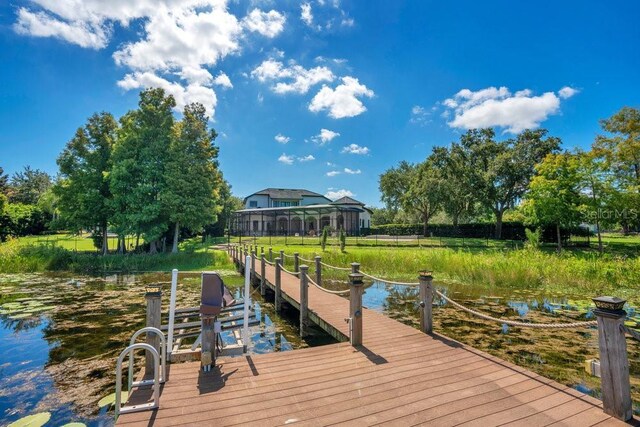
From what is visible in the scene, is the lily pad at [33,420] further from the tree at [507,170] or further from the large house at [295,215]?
the tree at [507,170]

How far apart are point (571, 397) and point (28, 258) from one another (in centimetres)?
2326

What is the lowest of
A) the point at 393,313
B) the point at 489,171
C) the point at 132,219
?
the point at 393,313

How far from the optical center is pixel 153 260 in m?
19.2

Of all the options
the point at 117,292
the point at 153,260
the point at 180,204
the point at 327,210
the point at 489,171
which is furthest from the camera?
the point at 327,210

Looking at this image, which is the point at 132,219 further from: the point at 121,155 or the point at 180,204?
the point at 121,155

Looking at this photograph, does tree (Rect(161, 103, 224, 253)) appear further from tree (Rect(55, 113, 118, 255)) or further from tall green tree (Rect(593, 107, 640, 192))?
tall green tree (Rect(593, 107, 640, 192))

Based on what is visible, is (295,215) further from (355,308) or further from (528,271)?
(355,308)

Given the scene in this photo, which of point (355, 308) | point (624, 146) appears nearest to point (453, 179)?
point (624, 146)

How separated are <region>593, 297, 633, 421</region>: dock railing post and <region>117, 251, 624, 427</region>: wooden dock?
0.14 metres

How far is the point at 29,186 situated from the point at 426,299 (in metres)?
75.5

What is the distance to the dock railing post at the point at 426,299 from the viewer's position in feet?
17.8

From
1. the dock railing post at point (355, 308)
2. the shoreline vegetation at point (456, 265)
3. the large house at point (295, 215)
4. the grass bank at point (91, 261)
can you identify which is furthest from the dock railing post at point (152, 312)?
the large house at point (295, 215)

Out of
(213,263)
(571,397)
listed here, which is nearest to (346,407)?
(571,397)

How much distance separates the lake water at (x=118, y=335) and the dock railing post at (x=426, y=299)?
129 centimetres
